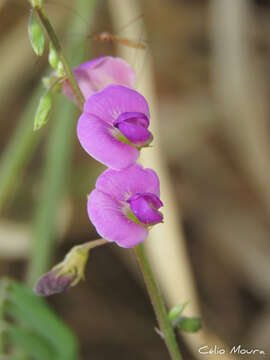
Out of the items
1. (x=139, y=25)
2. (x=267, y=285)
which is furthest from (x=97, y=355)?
(x=139, y=25)

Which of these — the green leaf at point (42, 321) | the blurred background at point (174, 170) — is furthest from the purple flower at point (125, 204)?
the blurred background at point (174, 170)

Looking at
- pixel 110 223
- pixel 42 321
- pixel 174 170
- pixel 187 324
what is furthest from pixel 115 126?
pixel 174 170

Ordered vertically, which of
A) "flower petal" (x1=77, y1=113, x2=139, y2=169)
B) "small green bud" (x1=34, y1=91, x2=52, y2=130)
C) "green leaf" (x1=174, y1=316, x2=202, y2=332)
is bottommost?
"green leaf" (x1=174, y1=316, x2=202, y2=332)

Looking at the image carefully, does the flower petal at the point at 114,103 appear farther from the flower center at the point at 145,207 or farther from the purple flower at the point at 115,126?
the flower center at the point at 145,207

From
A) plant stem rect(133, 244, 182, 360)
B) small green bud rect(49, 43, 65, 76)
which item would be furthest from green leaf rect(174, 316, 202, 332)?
small green bud rect(49, 43, 65, 76)

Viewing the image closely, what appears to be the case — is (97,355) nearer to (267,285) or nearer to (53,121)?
(267,285)

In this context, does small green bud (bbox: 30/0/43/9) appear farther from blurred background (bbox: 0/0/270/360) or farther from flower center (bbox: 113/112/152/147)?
blurred background (bbox: 0/0/270/360)

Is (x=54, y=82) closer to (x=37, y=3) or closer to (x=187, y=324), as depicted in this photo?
(x=37, y=3)
